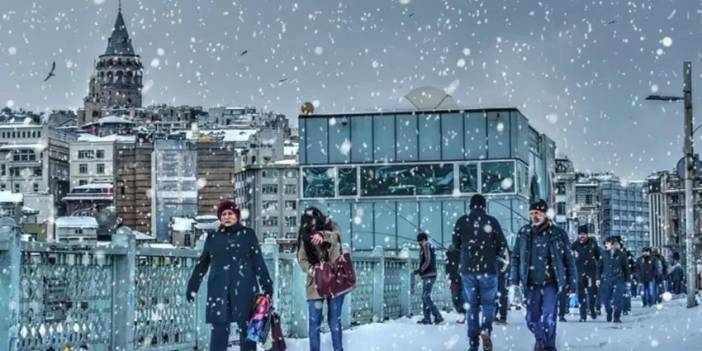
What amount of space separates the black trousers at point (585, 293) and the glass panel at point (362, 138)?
44.6 meters

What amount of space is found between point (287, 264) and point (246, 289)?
24.8 feet

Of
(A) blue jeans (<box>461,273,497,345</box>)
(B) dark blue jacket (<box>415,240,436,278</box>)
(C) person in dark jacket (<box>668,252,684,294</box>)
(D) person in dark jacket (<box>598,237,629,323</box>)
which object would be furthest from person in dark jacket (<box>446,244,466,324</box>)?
(C) person in dark jacket (<box>668,252,684,294</box>)

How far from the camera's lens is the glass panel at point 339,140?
70.3 meters

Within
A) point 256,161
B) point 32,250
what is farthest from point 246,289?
point 256,161

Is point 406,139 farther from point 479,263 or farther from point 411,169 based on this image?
point 479,263

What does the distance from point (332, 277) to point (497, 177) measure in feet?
176

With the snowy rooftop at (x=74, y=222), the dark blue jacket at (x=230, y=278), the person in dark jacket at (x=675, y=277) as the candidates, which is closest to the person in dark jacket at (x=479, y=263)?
the dark blue jacket at (x=230, y=278)

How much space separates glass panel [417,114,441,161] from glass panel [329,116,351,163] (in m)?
3.60

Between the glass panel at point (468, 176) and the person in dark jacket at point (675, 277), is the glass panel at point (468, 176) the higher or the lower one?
the higher one

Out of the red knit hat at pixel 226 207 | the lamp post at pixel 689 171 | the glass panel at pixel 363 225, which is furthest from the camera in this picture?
the glass panel at pixel 363 225

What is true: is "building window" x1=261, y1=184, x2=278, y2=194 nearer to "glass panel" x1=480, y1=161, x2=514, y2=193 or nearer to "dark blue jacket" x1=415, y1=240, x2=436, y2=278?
"glass panel" x1=480, y1=161, x2=514, y2=193

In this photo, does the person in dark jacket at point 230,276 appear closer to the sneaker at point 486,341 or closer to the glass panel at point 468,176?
the sneaker at point 486,341

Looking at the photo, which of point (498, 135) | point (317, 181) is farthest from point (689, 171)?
point (317, 181)

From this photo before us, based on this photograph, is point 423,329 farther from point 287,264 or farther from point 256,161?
point 256,161
